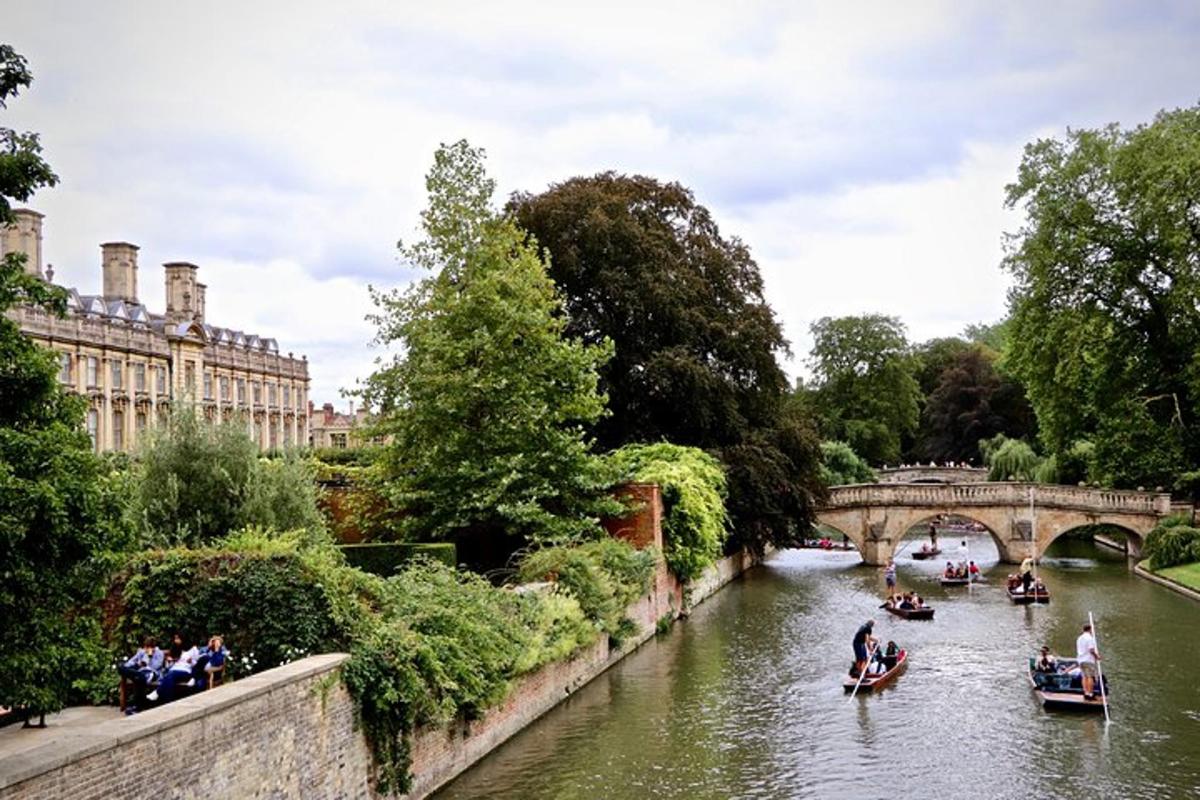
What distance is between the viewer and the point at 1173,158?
39344mm

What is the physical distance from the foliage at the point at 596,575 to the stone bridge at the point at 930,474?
50.0m

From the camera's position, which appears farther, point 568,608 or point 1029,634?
point 1029,634

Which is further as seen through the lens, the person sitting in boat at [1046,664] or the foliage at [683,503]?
the foliage at [683,503]

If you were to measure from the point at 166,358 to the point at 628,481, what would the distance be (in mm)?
37049

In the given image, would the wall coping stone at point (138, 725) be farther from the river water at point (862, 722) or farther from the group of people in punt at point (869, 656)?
the group of people in punt at point (869, 656)

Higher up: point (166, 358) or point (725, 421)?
point (166, 358)

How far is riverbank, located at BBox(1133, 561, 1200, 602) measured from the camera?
33500 mm

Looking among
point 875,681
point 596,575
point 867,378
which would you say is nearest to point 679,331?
point 596,575

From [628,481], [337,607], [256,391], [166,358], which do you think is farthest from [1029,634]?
[256,391]

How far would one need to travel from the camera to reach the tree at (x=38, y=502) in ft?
28.1

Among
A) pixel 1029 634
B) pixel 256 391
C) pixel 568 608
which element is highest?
pixel 256 391

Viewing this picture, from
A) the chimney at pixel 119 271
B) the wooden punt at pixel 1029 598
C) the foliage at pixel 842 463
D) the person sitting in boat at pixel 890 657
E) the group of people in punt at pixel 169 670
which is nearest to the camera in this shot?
the group of people in punt at pixel 169 670

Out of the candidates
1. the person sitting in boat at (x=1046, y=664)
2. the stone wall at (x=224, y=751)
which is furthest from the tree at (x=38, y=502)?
the person sitting in boat at (x=1046, y=664)

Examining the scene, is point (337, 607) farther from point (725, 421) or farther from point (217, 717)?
point (725, 421)
